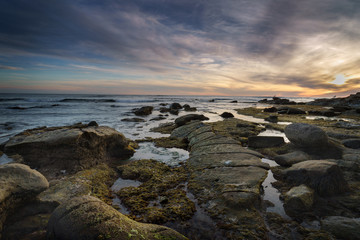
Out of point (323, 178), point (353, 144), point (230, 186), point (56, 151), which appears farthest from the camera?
point (353, 144)

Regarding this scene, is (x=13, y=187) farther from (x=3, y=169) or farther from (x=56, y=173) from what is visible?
(x=56, y=173)

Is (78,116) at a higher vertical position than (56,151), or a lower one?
lower

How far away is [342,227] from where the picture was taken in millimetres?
2617

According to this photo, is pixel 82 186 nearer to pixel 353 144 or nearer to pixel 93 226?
pixel 93 226

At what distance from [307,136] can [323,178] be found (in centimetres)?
275

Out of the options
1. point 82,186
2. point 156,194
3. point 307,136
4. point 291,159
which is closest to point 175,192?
point 156,194

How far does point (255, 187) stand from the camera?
3.74 meters

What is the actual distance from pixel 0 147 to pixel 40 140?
3.41 m

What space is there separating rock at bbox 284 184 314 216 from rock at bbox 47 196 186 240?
2155 mm

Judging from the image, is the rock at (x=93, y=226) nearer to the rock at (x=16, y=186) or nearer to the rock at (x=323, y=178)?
the rock at (x=16, y=186)

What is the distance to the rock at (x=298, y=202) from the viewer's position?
10.3 feet

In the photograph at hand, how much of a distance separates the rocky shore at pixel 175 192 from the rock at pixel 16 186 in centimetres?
1

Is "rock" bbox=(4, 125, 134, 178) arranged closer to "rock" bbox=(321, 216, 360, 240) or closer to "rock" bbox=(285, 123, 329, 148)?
"rock" bbox=(321, 216, 360, 240)

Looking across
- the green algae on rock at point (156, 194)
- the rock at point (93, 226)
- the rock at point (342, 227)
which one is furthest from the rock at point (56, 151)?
the rock at point (342, 227)
